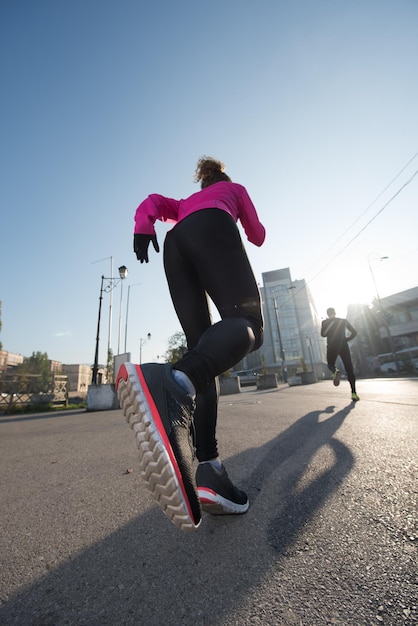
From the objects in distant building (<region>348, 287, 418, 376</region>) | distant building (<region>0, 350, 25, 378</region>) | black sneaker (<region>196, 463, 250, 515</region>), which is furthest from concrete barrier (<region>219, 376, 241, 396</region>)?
distant building (<region>0, 350, 25, 378</region>)

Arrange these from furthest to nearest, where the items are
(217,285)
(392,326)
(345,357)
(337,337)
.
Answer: (392,326) < (337,337) < (345,357) < (217,285)

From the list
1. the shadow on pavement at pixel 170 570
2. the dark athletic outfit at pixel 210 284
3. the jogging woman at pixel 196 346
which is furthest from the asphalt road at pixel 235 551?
the dark athletic outfit at pixel 210 284

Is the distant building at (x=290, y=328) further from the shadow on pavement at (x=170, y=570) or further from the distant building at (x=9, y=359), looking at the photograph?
the shadow on pavement at (x=170, y=570)

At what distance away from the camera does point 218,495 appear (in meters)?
1.11

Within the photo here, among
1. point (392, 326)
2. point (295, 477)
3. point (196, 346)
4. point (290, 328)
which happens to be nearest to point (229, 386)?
point (295, 477)

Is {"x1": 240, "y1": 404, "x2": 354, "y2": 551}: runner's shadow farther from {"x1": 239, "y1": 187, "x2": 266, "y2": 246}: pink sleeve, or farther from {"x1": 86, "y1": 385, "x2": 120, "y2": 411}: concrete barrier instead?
{"x1": 86, "y1": 385, "x2": 120, "y2": 411}: concrete barrier

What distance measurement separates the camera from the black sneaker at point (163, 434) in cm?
84

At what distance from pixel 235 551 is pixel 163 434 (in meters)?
0.41

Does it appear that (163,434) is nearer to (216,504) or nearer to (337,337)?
(216,504)

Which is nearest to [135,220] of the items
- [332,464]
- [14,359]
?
[332,464]

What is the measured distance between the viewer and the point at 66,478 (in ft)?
5.88

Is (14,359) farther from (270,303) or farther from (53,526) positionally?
(53,526)

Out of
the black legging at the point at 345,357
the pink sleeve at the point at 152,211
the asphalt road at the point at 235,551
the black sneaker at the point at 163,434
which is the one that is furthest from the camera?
the black legging at the point at 345,357

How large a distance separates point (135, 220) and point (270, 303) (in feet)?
209
